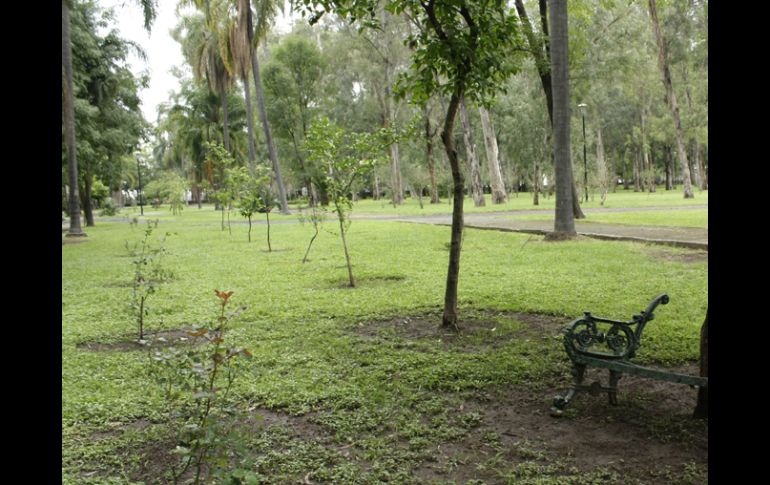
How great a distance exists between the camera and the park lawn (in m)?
3.09

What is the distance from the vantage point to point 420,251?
463 inches

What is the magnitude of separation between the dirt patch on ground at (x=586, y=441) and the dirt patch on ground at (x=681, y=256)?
5.85m

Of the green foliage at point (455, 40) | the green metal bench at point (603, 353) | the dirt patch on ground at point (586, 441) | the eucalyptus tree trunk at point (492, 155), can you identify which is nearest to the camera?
Result: the dirt patch on ground at point (586, 441)

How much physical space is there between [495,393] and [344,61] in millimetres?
39831

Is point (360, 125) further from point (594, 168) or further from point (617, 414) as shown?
point (617, 414)

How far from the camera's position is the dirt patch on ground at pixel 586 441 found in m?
2.72

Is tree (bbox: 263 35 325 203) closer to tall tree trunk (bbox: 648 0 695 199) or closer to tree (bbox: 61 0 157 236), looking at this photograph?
tree (bbox: 61 0 157 236)

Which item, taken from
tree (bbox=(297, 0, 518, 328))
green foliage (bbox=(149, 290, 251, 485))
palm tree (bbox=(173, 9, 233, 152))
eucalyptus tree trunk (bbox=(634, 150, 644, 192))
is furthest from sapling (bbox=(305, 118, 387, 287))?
eucalyptus tree trunk (bbox=(634, 150, 644, 192))

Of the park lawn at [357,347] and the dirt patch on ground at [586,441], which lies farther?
the park lawn at [357,347]

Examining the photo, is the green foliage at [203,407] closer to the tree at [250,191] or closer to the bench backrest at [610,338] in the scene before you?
the bench backrest at [610,338]

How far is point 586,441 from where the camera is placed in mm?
3047

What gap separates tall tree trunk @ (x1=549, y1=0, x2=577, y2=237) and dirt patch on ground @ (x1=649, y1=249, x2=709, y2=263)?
233 centimetres

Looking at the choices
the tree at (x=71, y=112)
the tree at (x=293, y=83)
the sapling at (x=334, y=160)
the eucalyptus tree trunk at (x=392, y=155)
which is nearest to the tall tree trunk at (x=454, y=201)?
the sapling at (x=334, y=160)
